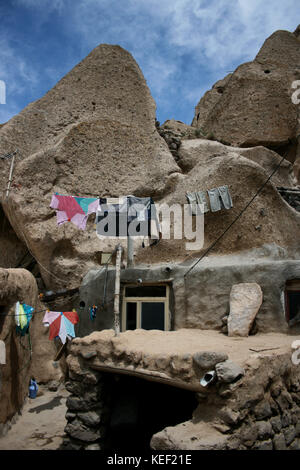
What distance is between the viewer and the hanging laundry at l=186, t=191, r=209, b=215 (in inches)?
489

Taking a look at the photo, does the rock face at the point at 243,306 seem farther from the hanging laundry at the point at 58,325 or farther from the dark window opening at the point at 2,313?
the dark window opening at the point at 2,313

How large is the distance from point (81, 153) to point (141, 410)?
1191 cm

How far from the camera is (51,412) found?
1060 cm

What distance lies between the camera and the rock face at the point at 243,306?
28.7 feet

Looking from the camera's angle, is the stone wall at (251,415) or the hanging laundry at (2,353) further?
the hanging laundry at (2,353)

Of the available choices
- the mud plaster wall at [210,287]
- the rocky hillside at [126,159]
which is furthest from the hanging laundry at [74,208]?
the rocky hillside at [126,159]

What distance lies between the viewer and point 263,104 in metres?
19.8

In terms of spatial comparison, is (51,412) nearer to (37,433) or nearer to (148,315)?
(37,433)

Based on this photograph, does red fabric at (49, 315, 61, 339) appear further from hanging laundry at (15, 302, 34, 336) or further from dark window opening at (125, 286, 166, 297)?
dark window opening at (125, 286, 166, 297)

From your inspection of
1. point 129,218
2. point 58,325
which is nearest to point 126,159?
point 129,218

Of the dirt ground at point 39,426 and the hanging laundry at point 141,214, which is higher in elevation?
the hanging laundry at point 141,214

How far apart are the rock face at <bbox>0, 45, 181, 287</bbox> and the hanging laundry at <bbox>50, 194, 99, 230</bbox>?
4216 millimetres

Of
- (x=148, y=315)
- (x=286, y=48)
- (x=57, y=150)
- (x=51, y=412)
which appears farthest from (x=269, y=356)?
(x=286, y=48)

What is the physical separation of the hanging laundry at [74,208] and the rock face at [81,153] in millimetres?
4216
